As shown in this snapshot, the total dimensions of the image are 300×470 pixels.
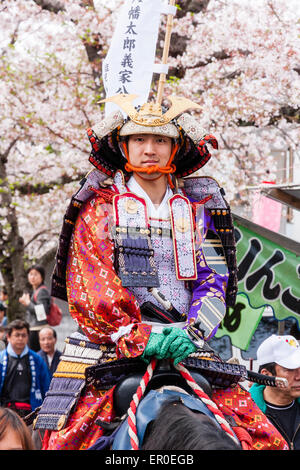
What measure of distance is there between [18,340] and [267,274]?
9.88 ft

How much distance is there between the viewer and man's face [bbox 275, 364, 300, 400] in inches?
190

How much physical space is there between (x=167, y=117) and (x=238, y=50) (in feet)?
24.5

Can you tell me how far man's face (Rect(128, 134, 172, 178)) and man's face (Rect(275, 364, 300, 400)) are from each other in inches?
72.0

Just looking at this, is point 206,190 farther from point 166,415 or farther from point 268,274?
point 268,274

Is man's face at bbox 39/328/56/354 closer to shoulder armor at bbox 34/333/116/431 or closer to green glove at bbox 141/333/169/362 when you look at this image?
shoulder armor at bbox 34/333/116/431

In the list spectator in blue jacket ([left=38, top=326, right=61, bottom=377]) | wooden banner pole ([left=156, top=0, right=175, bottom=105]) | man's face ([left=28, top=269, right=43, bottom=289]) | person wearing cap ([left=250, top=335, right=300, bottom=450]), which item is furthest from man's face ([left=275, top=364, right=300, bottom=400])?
man's face ([left=28, top=269, right=43, bottom=289])

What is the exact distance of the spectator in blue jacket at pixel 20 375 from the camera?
775 cm

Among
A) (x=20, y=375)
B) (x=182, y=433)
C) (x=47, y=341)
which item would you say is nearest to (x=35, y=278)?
(x=47, y=341)

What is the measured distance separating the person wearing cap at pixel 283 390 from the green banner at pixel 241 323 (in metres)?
2.44

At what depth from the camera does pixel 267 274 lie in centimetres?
712

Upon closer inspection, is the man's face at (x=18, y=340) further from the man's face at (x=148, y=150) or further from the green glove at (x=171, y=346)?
the green glove at (x=171, y=346)

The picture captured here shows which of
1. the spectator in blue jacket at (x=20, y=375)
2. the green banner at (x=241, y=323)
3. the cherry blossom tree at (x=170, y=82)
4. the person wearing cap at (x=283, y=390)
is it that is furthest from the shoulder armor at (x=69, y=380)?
the cherry blossom tree at (x=170, y=82)

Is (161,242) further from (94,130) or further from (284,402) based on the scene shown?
(284,402)

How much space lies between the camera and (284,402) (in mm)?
4879
